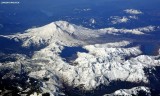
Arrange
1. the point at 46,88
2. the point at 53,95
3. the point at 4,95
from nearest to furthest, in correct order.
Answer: the point at 4,95 → the point at 53,95 → the point at 46,88

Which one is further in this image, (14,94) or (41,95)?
(41,95)

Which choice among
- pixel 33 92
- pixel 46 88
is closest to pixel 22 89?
pixel 33 92

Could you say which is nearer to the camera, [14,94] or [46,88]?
[14,94]

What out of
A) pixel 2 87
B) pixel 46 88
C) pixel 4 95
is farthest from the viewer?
pixel 46 88

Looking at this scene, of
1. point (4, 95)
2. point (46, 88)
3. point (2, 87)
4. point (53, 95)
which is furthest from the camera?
point (46, 88)

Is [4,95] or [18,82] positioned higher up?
[18,82]

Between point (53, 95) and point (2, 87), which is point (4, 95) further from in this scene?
point (53, 95)

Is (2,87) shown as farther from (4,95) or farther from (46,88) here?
(46,88)

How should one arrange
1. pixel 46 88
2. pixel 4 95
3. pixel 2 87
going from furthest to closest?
pixel 46 88 < pixel 2 87 < pixel 4 95

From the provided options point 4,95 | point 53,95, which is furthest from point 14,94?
point 53,95
